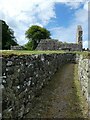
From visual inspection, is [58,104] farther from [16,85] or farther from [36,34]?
[36,34]

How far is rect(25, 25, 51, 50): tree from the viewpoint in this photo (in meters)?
89.7

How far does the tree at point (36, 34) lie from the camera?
89725 mm

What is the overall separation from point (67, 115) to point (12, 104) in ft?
7.94

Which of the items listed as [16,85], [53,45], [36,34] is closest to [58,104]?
[16,85]

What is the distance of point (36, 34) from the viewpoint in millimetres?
90062

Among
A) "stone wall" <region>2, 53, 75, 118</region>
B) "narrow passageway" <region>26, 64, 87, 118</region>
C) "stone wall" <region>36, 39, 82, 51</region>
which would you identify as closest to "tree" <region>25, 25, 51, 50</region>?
"stone wall" <region>36, 39, 82, 51</region>

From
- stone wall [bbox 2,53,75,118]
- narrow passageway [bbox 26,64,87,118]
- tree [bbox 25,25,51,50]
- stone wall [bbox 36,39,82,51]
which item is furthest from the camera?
tree [bbox 25,25,51,50]

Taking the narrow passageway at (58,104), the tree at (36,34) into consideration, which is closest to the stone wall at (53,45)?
the tree at (36,34)

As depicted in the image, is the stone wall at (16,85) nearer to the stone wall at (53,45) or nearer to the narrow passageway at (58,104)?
the narrow passageway at (58,104)

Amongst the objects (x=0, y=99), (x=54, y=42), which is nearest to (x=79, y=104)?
(x=0, y=99)

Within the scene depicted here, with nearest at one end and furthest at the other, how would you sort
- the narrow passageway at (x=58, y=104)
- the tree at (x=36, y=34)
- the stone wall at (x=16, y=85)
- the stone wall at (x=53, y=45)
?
1. the stone wall at (x=16, y=85)
2. the narrow passageway at (x=58, y=104)
3. the stone wall at (x=53, y=45)
4. the tree at (x=36, y=34)

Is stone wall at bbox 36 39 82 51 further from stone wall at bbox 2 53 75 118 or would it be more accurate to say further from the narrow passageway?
stone wall at bbox 2 53 75 118

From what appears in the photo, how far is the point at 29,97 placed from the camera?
878 centimetres

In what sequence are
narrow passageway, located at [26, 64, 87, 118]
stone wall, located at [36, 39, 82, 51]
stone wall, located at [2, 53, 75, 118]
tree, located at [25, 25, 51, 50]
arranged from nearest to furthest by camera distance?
stone wall, located at [2, 53, 75, 118] < narrow passageway, located at [26, 64, 87, 118] < stone wall, located at [36, 39, 82, 51] < tree, located at [25, 25, 51, 50]
